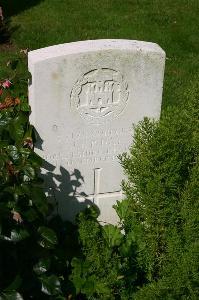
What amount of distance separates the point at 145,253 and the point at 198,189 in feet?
1.65

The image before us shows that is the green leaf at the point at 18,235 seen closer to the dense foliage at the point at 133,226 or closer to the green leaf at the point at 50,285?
the dense foliage at the point at 133,226

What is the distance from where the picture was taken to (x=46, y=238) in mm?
3197

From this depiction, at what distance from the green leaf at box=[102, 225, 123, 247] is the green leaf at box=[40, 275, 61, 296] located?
0.59m

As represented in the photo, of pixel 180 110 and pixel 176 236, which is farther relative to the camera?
pixel 180 110

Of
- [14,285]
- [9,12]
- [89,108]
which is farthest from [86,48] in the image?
[9,12]

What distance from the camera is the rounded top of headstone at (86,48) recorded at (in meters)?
3.34

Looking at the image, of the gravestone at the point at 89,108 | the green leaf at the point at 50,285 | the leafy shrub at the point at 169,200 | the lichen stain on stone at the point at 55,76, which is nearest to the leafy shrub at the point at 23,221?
the green leaf at the point at 50,285

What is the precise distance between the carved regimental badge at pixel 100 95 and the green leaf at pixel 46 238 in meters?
0.77

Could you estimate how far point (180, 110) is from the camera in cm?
351

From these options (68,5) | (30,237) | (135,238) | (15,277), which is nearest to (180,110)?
(135,238)

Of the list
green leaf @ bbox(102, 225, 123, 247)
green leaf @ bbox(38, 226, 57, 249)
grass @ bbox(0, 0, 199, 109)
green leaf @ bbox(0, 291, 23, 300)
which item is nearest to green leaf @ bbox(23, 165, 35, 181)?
green leaf @ bbox(38, 226, 57, 249)

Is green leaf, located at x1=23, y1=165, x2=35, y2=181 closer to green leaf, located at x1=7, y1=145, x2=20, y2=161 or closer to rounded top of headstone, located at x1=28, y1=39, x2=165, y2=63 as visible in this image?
green leaf, located at x1=7, y1=145, x2=20, y2=161

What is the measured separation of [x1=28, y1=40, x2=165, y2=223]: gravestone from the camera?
134 inches

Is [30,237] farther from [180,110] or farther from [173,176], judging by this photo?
[180,110]
